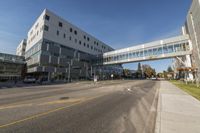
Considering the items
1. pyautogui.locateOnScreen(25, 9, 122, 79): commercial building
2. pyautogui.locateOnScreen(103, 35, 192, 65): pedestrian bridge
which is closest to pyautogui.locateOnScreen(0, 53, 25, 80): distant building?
pyautogui.locateOnScreen(25, 9, 122, 79): commercial building

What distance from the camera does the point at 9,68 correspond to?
174 ft

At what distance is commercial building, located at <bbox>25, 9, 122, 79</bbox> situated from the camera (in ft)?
168

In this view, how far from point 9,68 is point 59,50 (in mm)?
21740

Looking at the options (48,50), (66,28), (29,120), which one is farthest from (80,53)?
(29,120)

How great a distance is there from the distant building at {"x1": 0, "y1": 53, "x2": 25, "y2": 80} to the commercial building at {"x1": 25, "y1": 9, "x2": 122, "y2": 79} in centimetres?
409

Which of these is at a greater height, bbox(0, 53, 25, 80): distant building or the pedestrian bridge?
the pedestrian bridge

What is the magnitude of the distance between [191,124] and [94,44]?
7695 cm

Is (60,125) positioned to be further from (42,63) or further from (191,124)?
(42,63)

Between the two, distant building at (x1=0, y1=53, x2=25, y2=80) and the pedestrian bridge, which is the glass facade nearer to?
the pedestrian bridge

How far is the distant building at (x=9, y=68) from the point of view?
50906mm

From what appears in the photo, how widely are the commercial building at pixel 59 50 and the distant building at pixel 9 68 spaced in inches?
161

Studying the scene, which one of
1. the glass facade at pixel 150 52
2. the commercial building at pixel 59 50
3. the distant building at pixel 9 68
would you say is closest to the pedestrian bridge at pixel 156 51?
the glass facade at pixel 150 52

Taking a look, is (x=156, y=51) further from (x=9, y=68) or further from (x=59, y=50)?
(x=9, y=68)

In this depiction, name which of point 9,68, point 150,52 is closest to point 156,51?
point 150,52
